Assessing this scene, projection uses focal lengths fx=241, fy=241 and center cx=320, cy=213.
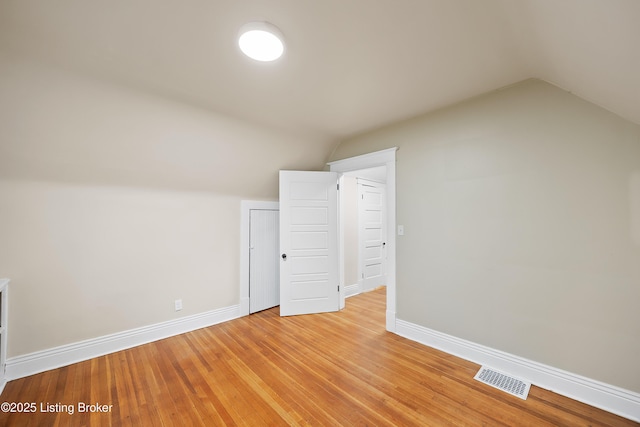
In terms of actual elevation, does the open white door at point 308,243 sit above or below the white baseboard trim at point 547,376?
above

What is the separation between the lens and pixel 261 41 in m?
1.66

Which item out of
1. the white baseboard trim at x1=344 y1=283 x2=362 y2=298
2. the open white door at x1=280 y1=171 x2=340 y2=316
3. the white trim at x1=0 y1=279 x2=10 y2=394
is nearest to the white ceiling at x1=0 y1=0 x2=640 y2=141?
the open white door at x1=280 y1=171 x2=340 y2=316

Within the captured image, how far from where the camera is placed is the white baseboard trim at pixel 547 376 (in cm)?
169

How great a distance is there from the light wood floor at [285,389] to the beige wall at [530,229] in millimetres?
423

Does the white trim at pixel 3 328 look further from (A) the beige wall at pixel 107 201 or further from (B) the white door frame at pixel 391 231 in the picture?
(B) the white door frame at pixel 391 231

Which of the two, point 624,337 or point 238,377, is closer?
point 624,337

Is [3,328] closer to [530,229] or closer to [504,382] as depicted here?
[504,382]

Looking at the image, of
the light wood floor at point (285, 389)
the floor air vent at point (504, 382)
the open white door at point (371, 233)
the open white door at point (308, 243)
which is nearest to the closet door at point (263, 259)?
the open white door at point (308, 243)

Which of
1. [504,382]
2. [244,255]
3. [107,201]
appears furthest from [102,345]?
[504,382]

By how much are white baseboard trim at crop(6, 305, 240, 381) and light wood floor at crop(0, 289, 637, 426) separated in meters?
0.09

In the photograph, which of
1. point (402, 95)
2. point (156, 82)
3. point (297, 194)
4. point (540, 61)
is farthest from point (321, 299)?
point (540, 61)

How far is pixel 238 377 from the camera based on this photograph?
211 cm

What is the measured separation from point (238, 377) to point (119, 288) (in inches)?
65.5

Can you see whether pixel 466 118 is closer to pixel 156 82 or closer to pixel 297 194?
pixel 297 194
